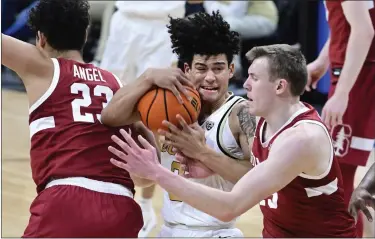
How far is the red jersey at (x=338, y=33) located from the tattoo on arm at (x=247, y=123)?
4.40ft

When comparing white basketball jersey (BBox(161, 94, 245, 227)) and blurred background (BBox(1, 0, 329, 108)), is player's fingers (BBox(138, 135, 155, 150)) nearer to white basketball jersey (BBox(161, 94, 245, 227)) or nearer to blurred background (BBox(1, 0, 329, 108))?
white basketball jersey (BBox(161, 94, 245, 227))

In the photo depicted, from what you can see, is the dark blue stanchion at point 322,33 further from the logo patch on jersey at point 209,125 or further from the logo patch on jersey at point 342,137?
A: the logo patch on jersey at point 209,125

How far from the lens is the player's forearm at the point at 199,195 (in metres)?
2.96

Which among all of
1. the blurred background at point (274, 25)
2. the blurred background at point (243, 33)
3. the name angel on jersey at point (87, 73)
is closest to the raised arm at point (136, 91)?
the name angel on jersey at point (87, 73)

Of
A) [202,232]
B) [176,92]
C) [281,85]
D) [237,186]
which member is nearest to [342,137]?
[202,232]

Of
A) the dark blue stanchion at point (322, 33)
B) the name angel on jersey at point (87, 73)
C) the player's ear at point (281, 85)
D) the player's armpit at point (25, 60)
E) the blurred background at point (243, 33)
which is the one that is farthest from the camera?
the dark blue stanchion at point (322, 33)

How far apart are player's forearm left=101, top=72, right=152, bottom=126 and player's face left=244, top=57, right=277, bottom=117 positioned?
0.44 m

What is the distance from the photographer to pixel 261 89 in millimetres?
3215

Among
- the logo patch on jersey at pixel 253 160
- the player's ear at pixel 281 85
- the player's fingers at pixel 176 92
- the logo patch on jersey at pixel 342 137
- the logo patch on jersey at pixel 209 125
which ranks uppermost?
the player's ear at pixel 281 85

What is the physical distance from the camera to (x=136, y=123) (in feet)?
12.4

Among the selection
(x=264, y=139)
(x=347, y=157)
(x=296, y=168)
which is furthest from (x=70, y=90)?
(x=347, y=157)

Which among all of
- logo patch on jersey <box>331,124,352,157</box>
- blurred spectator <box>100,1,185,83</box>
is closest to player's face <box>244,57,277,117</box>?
logo patch on jersey <box>331,124,352,157</box>

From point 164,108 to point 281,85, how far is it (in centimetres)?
49

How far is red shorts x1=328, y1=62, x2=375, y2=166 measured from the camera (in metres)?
4.67
